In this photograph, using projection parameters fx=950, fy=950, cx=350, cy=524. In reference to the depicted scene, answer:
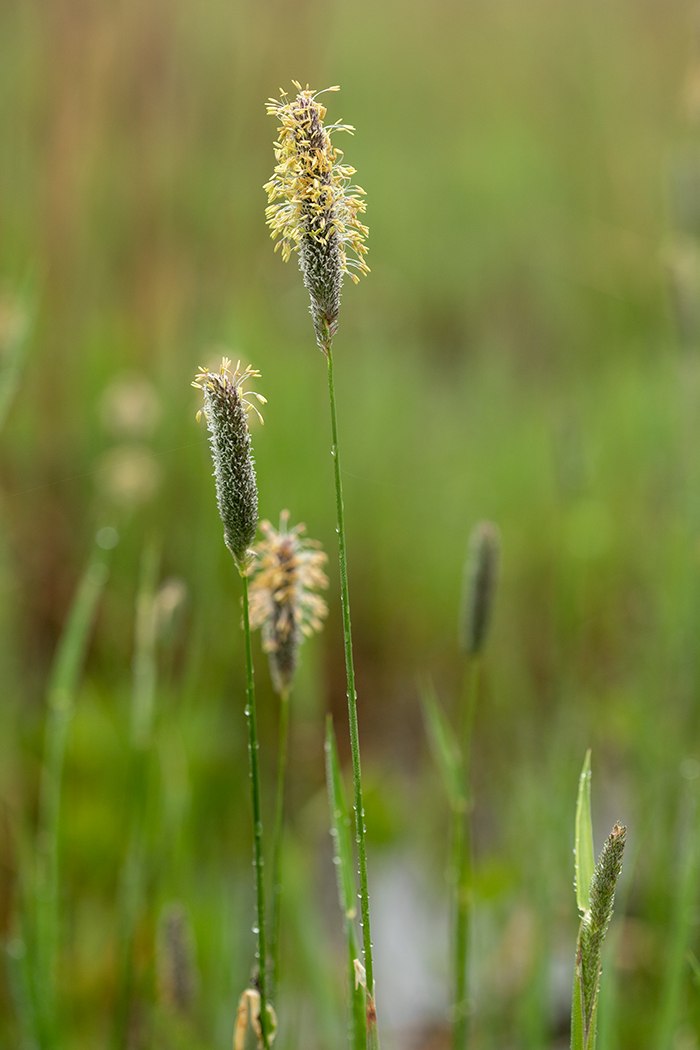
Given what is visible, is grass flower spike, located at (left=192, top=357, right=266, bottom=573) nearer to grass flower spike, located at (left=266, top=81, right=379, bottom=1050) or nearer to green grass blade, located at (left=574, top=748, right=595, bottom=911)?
grass flower spike, located at (left=266, top=81, right=379, bottom=1050)

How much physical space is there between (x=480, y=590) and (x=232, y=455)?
1.51 ft

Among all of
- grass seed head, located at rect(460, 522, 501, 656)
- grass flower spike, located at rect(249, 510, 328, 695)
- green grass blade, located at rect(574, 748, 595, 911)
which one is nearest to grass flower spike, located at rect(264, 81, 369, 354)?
grass flower spike, located at rect(249, 510, 328, 695)

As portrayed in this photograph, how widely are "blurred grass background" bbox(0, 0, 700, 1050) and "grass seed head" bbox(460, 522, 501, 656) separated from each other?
28cm

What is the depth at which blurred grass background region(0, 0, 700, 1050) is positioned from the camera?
4.56 ft

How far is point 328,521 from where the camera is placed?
2535 mm

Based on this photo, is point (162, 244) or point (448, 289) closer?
point (162, 244)

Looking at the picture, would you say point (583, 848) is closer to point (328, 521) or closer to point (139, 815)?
point (139, 815)

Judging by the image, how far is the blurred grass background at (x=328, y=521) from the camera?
1391 millimetres

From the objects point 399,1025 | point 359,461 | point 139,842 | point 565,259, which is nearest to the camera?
point 139,842

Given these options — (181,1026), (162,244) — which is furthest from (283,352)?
(181,1026)

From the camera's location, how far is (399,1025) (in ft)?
5.15

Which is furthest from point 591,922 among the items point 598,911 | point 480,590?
point 480,590

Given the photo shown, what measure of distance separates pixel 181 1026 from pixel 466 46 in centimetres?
571

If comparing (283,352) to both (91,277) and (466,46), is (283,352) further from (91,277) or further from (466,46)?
(466,46)
